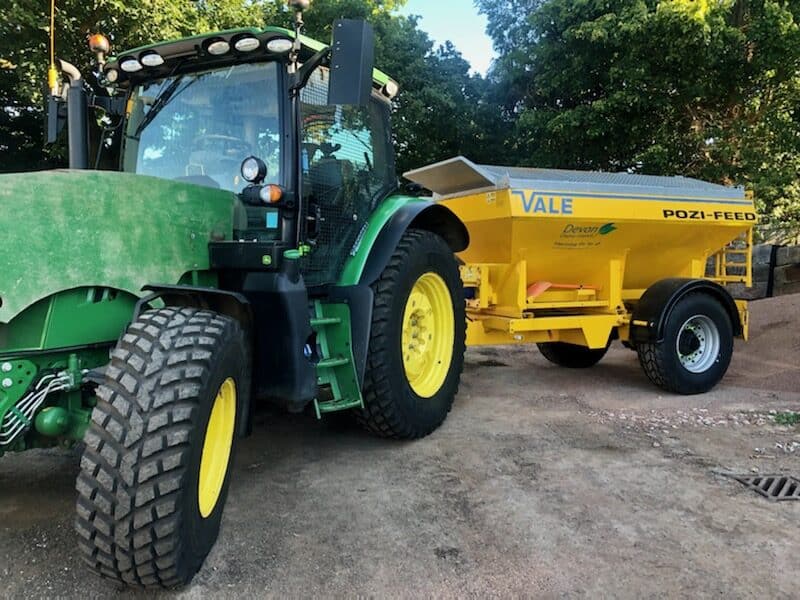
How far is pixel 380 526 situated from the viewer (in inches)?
112

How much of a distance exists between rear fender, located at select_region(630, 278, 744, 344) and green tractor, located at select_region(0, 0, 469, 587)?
6.46ft

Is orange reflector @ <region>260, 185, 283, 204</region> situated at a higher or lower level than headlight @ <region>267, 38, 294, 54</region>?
lower

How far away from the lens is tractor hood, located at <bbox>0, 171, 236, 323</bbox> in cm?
215

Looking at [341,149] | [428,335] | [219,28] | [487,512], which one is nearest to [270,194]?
[341,149]

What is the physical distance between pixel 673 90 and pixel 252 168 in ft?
27.4

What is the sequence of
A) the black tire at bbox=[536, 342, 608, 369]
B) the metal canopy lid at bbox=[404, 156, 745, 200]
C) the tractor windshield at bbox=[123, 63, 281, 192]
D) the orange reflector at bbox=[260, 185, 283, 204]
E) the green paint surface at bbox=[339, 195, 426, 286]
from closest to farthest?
the orange reflector at bbox=[260, 185, 283, 204], the tractor windshield at bbox=[123, 63, 281, 192], the green paint surface at bbox=[339, 195, 426, 286], the metal canopy lid at bbox=[404, 156, 745, 200], the black tire at bbox=[536, 342, 608, 369]

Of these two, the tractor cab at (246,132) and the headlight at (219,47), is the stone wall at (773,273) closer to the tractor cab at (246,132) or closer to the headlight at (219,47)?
the tractor cab at (246,132)

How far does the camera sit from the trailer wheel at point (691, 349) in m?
5.38

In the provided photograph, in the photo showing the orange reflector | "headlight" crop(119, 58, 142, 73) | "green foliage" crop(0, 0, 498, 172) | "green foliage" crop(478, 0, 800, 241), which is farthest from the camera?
"green foliage" crop(478, 0, 800, 241)

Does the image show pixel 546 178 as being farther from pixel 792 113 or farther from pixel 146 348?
pixel 792 113

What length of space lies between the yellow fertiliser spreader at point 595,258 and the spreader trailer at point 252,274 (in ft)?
0.07

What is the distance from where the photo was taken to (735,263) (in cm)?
657

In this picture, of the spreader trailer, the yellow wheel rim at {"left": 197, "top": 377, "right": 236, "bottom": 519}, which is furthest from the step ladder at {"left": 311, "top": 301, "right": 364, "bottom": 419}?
the yellow wheel rim at {"left": 197, "top": 377, "right": 236, "bottom": 519}

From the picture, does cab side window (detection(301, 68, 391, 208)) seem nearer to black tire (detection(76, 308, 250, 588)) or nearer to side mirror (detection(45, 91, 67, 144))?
side mirror (detection(45, 91, 67, 144))
